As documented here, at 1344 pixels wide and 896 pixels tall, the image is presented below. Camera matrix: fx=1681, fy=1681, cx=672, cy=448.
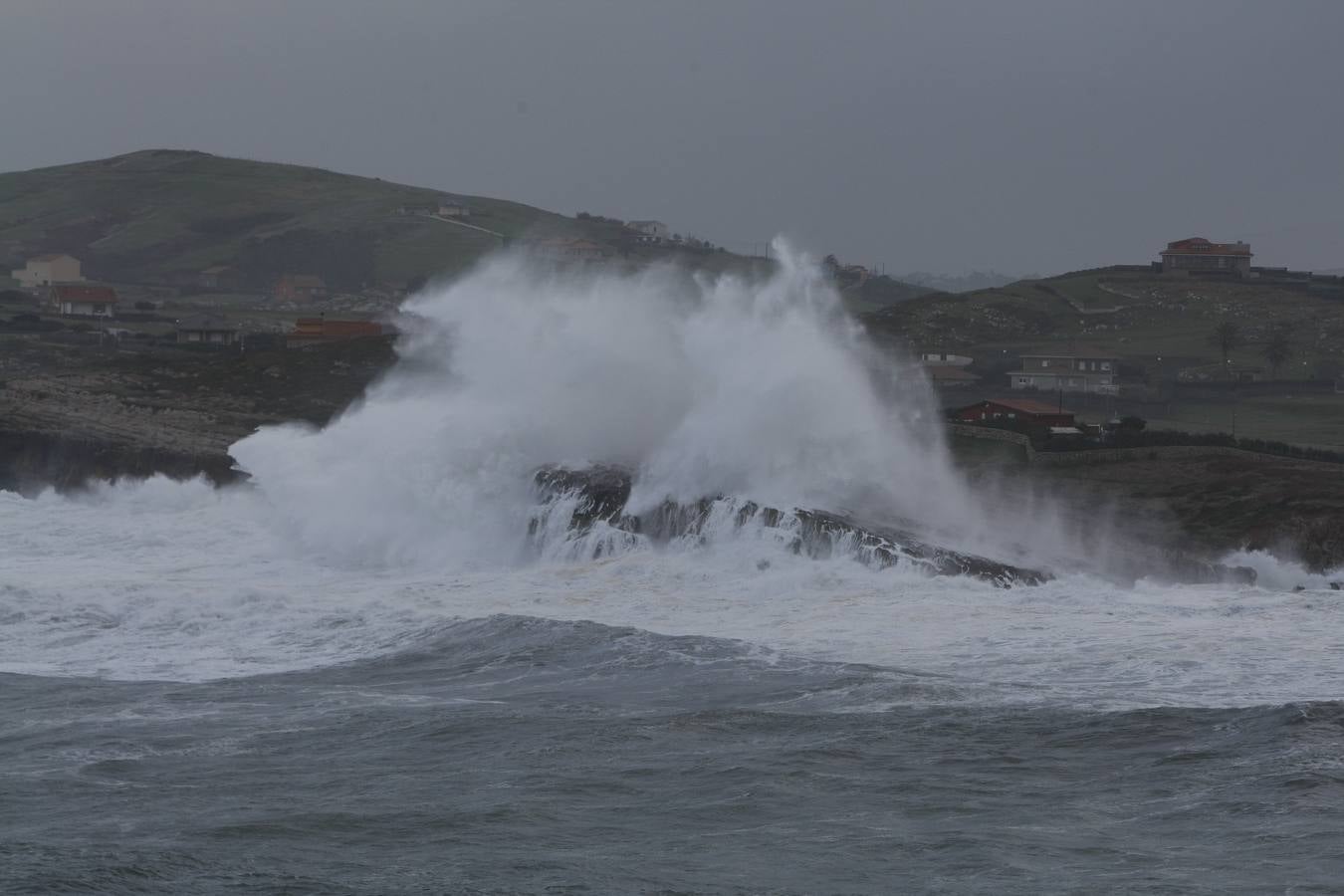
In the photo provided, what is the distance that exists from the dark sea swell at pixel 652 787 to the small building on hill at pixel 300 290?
104m

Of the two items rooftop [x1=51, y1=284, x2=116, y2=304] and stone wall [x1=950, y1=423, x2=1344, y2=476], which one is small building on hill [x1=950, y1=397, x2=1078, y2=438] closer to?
stone wall [x1=950, y1=423, x2=1344, y2=476]

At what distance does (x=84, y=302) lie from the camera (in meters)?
94.1

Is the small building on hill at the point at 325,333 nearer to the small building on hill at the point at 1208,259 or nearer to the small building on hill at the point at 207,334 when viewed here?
the small building on hill at the point at 207,334

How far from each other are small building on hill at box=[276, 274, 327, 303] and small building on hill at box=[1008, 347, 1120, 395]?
64569 millimetres

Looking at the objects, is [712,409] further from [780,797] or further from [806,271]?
[780,797]

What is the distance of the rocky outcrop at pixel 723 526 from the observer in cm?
2481

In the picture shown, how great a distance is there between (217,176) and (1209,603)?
155568mm

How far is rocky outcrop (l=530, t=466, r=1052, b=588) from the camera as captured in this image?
2481 centimetres

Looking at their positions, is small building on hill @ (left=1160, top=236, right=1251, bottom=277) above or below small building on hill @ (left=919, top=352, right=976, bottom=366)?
above

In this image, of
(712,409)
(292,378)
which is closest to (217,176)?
(292,378)

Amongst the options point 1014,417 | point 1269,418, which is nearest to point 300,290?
point 1269,418

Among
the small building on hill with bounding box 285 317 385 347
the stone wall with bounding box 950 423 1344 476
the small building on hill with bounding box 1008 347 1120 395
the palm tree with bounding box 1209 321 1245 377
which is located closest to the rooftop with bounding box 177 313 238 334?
the small building on hill with bounding box 285 317 385 347

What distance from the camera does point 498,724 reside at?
1708 centimetres

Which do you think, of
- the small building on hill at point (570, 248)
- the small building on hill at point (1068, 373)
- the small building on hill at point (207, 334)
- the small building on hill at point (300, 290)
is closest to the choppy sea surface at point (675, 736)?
the small building on hill at point (1068, 373)
